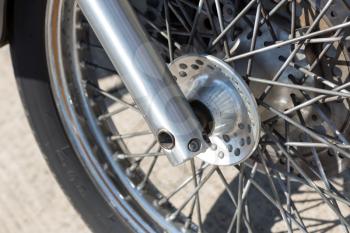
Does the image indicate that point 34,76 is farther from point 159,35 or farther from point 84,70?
point 159,35

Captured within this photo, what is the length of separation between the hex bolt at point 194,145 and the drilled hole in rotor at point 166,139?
0.02 metres

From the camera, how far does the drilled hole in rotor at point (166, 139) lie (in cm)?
90

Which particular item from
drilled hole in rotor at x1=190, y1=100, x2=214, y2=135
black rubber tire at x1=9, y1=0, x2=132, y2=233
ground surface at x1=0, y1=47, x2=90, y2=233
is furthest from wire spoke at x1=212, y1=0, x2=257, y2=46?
ground surface at x1=0, y1=47, x2=90, y2=233

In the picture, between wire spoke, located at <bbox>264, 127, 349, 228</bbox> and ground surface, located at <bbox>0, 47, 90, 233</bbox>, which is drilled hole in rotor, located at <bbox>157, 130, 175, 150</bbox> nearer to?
wire spoke, located at <bbox>264, 127, 349, 228</bbox>

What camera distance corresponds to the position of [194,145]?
35.4 inches

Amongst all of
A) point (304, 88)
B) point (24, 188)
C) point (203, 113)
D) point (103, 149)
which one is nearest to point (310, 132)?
point (304, 88)

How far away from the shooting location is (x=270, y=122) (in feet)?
3.93

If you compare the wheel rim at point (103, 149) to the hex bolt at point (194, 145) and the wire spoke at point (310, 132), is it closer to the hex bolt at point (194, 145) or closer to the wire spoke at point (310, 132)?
the wire spoke at point (310, 132)

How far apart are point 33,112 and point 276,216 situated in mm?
605

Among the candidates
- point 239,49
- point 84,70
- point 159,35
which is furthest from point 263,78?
point 84,70

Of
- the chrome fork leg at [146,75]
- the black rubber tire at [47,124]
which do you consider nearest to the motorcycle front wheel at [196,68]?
the black rubber tire at [47,124]

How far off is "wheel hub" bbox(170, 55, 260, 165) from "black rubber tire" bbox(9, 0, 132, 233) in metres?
0.38

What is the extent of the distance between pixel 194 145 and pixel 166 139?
0.13ft

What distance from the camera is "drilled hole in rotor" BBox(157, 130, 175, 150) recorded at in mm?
898
